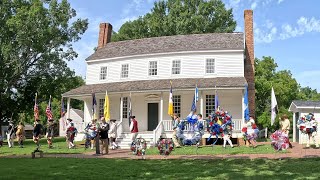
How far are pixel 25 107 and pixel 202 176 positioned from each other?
32.6 meters

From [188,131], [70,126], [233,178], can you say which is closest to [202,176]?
[233,178]

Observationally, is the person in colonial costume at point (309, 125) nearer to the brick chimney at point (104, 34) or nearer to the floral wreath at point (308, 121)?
the floral wreath at point (308, 121)

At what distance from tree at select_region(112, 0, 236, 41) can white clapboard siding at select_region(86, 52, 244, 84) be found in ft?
62.7

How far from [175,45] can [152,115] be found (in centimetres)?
562

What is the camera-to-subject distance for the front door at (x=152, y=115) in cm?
2875

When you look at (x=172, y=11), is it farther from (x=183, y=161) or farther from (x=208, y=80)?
(x=183, y=161)

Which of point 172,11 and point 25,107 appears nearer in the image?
point 25,107

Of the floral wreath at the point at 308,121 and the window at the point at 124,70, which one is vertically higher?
the window at the point at 124,70

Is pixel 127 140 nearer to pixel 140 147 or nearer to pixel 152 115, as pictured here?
pixel 152 115

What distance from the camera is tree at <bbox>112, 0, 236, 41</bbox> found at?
4894 cm

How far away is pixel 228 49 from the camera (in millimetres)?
27516

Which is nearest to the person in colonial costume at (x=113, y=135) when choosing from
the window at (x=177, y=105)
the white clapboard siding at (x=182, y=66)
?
the window at (x=177, y=105)

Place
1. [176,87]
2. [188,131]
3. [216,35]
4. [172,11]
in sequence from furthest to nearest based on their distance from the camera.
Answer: [172,11] → [216,35] → [176,87] → [188,131]

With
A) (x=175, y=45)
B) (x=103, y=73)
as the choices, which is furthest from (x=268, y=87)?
(x=103, y=73)
